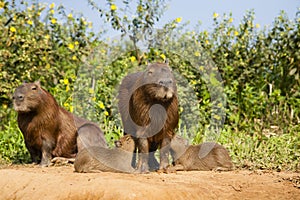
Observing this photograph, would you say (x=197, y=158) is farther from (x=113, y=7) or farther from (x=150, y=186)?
(x=113, y=7)

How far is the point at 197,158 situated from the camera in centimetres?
605

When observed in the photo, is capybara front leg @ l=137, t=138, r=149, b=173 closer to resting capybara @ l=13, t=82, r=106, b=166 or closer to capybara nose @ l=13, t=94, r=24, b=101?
resting capybara @ l=13, t=82, r=106, b=166

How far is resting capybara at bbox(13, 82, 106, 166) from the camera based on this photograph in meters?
6.54

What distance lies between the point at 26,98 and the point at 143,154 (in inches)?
68.9

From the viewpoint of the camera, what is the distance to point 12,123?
873 centimetres

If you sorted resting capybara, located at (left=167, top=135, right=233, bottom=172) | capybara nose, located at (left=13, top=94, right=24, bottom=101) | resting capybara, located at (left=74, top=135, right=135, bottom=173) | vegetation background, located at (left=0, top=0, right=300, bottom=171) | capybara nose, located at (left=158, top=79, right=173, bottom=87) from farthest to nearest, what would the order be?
1. vegetation background, located at (left=0, top=0, right=300, bottom=171)
2. capybara nose, located at (left=13, top=94, right=24, bottom=101)
3. resting capybara, located at (left=167, top=135, right=233, bottom=172)
4. resting capybara, located at (left=74, top=135, right=135, bottom=173)
5. capybara nose, located at (left=158, top=79, right=173, bottom=87)

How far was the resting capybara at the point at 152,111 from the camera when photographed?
5426 mm

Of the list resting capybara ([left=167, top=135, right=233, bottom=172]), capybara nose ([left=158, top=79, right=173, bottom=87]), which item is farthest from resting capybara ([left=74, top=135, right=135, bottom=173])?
capybara nose ([left=158, top=79, right=173, bottom=87])

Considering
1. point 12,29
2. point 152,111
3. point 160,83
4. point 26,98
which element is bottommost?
point 152,111

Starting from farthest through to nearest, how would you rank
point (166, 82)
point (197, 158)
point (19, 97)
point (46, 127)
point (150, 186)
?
point (46, 127)
point (19, 97)
point (197, 158)
point (166, 82)
point (150, 186)

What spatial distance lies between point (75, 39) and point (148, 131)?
4710mm

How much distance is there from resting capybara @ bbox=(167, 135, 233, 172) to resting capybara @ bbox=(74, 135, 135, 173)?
0.51m

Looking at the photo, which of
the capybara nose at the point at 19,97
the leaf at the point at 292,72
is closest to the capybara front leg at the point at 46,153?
the capybara nose at the point at 19,97

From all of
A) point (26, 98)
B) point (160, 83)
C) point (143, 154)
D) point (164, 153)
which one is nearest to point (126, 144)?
point (143, 154)
